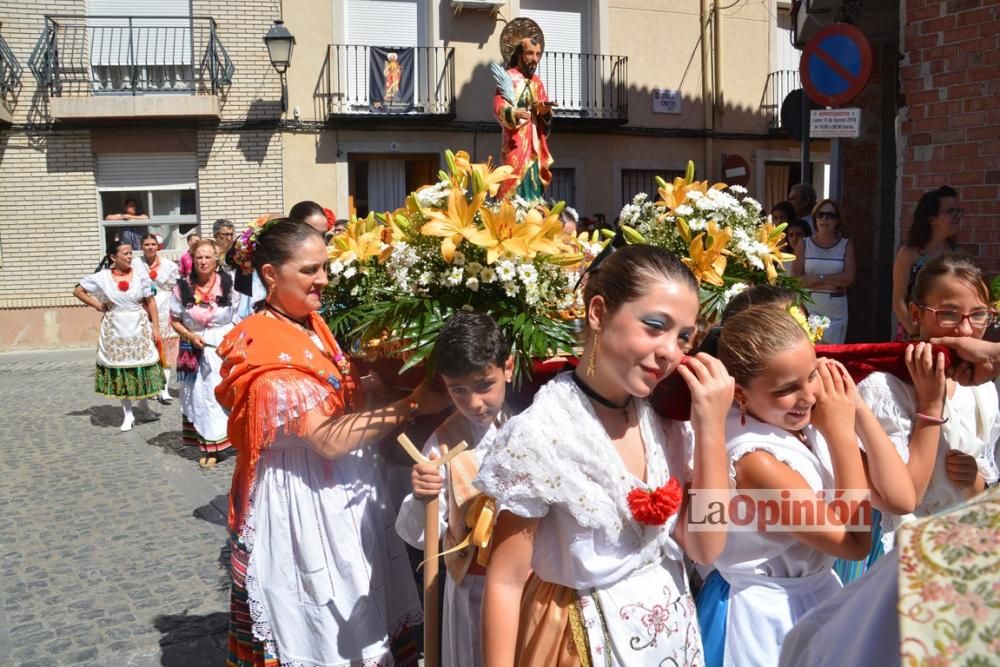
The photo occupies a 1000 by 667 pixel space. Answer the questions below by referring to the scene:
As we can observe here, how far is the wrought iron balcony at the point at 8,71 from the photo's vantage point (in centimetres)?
1484

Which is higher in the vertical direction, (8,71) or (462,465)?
(8,71)

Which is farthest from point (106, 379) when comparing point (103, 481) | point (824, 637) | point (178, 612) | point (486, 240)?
point (824, 637)

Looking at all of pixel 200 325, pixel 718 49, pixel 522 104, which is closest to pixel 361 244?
pixel 522 104

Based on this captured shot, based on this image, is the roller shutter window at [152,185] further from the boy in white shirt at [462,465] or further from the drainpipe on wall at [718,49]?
the boy in white shirt at [462,465]

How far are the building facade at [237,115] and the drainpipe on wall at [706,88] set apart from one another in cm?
150

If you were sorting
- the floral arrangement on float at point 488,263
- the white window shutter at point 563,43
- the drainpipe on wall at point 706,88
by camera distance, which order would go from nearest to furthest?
the floral arrangement on float at point 488,263 < the white window shutter at point 563,43 < the drainpipe on wall at point 706,88

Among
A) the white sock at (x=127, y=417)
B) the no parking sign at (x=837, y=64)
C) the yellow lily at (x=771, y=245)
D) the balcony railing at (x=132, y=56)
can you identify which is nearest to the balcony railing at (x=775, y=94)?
the balcony railing at (x=132, y=56)

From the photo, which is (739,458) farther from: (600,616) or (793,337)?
(600,616)

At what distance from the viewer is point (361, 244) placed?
2.97 metres

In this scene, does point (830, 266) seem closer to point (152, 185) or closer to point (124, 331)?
point (124, 331)

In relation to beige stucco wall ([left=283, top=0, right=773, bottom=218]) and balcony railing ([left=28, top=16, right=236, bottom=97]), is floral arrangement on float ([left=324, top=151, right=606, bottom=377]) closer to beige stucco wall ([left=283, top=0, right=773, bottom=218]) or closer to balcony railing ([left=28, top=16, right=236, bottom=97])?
beige stucco wall ([left=283, top=0, right=773, bottom=218])

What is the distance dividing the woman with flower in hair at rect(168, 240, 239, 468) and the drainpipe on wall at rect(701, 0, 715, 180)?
41.4 ft

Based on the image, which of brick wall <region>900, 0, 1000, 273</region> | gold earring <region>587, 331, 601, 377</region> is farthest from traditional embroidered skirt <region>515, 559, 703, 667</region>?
brick wall <region>900, 0, 1000, 273</region>

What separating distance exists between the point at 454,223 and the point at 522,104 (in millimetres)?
3738
